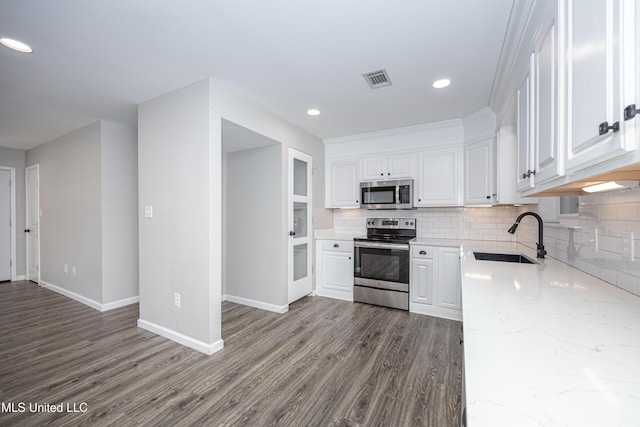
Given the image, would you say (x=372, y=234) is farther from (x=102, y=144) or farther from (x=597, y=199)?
(x=102, y=144)

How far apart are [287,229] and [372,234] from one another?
4.61ft

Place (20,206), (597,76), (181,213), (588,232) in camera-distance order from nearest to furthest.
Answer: (597,76)
(588,232)
(181,213)
(20,206)

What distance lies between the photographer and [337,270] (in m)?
3.89

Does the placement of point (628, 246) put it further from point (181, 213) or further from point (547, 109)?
point (181, 213)

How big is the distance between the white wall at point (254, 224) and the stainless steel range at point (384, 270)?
3.47 ft

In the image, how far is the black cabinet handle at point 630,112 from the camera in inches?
23.7

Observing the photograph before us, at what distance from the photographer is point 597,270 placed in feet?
4.85

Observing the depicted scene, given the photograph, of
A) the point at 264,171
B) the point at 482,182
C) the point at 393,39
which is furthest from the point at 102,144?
the point at 482,182

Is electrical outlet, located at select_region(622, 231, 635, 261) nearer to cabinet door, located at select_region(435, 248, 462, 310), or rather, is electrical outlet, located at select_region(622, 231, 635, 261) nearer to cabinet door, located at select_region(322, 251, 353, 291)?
cabinet door, located at select_region(435, 248, 462, 310)

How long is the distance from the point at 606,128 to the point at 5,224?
7.54 meters

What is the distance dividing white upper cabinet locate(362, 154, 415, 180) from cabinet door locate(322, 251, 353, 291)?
47.5 inches

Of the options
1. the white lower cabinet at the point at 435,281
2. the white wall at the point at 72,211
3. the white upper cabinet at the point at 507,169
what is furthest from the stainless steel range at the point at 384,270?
the white wall at the point at 72,211

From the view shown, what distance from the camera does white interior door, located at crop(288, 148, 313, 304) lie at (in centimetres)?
347

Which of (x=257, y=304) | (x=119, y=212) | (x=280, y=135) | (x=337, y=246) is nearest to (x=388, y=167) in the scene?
(x=337, y=246)
